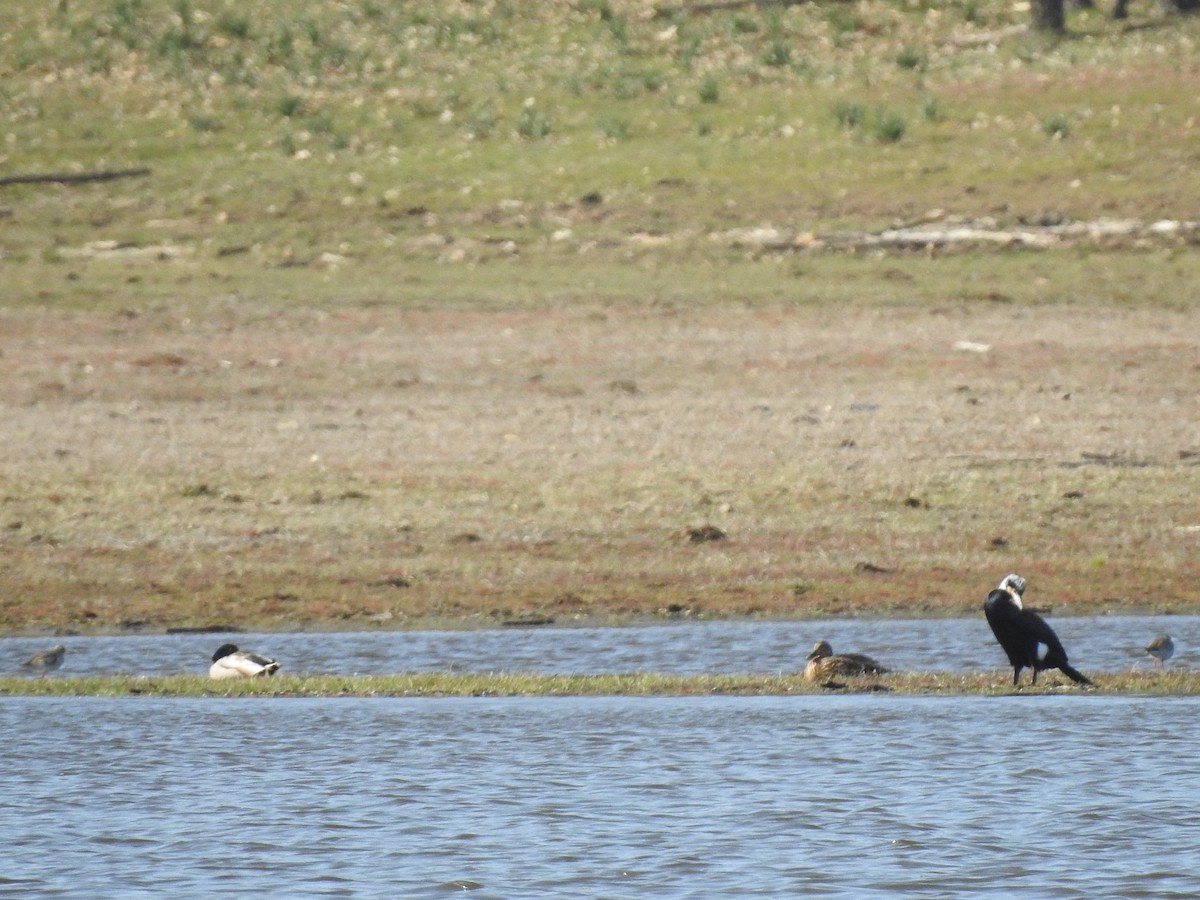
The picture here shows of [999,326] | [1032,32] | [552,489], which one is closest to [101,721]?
[552,489]

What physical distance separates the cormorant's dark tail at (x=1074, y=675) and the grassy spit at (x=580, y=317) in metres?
3.01

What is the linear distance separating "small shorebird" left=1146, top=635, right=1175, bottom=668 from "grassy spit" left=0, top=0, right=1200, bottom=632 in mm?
2218

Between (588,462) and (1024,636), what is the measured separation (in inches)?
324

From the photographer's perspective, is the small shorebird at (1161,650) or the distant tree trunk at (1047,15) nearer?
the small shorebird at (1161,650)

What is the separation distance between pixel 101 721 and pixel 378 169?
21.6m

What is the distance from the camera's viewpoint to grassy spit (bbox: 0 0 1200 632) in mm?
16766

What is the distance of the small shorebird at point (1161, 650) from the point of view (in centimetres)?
1294

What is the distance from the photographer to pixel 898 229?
2909 centimetres

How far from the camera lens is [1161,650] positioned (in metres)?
13.0

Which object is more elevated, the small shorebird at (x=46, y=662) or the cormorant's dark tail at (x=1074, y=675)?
the small shorebird at (x=46, y=662)

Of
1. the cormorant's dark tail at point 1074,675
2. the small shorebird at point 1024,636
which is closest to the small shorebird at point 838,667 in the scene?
the small shorebird at point 1024,636

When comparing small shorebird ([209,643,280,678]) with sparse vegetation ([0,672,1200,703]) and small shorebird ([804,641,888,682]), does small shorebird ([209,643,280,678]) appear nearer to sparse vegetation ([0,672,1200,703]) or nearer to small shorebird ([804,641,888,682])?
sparse vegetation ([0,672,1200,703])

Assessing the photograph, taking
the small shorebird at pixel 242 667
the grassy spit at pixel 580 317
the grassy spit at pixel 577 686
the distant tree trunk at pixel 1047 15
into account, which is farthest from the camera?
the distant tree trunk at pixel 1047 15

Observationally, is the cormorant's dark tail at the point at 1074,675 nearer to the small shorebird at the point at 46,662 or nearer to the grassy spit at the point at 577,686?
the grassy spit at the point at 577,686
